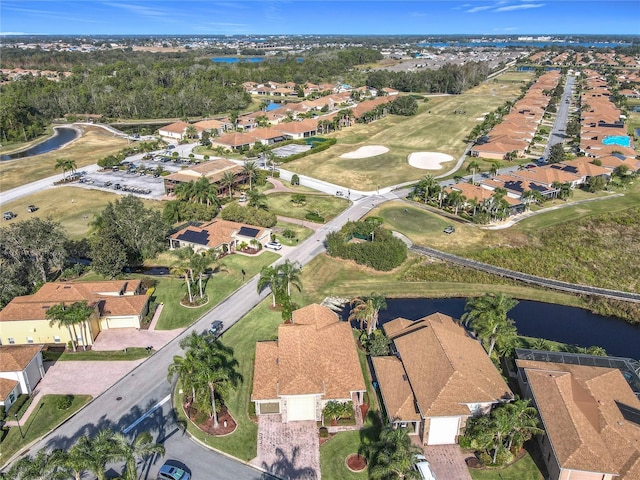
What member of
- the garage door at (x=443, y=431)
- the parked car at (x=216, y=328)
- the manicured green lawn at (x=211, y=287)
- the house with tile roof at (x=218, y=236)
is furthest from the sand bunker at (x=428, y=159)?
the garage door at (x=443, y=431)

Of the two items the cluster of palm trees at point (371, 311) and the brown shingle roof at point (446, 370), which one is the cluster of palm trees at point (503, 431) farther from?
the cluster of palm trees at point (371, 311)

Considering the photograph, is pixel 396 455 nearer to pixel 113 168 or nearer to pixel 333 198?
pixel 333 198

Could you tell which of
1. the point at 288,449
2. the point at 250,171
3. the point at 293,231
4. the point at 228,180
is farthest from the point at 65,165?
the point at 288,449

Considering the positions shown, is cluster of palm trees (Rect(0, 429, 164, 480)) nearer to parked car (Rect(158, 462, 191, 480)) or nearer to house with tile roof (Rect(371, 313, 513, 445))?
parked car (Rect(158, 462, 191, 480))

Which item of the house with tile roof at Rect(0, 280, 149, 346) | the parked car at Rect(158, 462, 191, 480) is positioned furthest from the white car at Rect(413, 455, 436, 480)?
the house with tile roof at Rect(0, 280, 149, 346)

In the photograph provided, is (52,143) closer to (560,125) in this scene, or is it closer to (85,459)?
(85,459)
